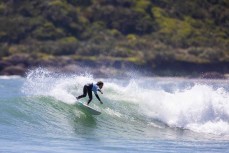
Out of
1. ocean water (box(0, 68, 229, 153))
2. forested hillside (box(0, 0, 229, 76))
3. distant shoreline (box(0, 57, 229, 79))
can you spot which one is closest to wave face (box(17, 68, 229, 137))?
ocean water (box(0, 68, 229, 153))

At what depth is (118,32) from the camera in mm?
127375

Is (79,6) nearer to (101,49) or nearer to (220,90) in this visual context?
(101,49)

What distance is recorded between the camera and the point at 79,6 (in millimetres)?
133750

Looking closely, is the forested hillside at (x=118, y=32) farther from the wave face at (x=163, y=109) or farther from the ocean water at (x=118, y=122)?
the ocean water at (x=118, y=122)

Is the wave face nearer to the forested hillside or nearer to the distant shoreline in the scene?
the distant shoreline

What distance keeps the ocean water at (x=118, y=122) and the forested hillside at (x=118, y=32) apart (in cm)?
7708

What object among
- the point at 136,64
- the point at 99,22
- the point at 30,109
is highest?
the point at 99,22

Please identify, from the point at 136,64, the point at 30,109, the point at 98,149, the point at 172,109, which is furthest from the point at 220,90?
the point at 136,64

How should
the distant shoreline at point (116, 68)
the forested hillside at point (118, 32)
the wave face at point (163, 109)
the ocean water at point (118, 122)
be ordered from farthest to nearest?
the forested hillside at point (118, 32) < the distant shoreline at point (116, 68) < the wave face at point (163, 109) < the ocean water at point (118, 122)

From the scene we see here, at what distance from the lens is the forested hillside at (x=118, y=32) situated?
113062mm

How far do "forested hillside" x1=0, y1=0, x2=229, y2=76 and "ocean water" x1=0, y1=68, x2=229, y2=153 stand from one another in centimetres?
7708

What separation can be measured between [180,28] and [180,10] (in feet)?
21.7

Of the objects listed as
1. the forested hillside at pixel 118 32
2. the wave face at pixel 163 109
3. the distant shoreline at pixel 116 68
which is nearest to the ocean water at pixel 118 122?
the wave face at pixel 163 109

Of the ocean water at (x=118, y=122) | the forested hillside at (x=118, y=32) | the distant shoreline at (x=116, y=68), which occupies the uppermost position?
the forested hillside at (x=118, y=32)
